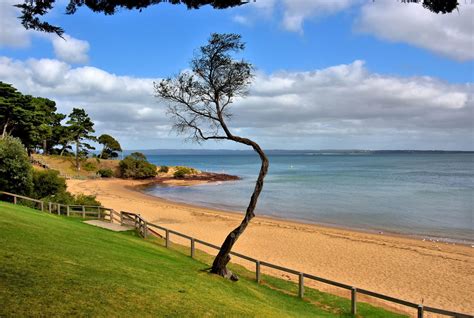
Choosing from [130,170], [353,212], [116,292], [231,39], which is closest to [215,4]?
[231,39]

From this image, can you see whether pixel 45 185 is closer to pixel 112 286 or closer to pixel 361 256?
pixel 361 256

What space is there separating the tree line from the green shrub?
54.0 inches

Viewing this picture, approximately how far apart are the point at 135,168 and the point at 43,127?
2236 cm

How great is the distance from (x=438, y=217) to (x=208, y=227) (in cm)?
2189

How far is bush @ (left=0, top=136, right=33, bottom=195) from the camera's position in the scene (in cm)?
2390

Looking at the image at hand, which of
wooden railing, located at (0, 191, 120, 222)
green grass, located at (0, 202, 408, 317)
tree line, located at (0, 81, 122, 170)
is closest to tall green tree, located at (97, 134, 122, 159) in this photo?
tree line, located at (0, 81, 122, 170)

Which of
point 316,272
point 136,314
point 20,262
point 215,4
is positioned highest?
point 215,4

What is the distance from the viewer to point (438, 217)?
36.9 meters

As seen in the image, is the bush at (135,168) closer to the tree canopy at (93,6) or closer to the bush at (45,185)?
the bush at (45,185)

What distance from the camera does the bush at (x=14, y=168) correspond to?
23902 mm

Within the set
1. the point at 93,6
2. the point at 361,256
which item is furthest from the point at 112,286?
the point at 361,256

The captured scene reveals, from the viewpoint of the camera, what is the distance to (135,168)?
74812 mm

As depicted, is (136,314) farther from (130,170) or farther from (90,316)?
(130,170)

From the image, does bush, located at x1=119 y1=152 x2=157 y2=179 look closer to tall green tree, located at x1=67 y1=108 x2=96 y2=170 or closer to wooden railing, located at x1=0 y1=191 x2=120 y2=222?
tall green tree, located at x1=67 y1=108 x2=96 y2=170
